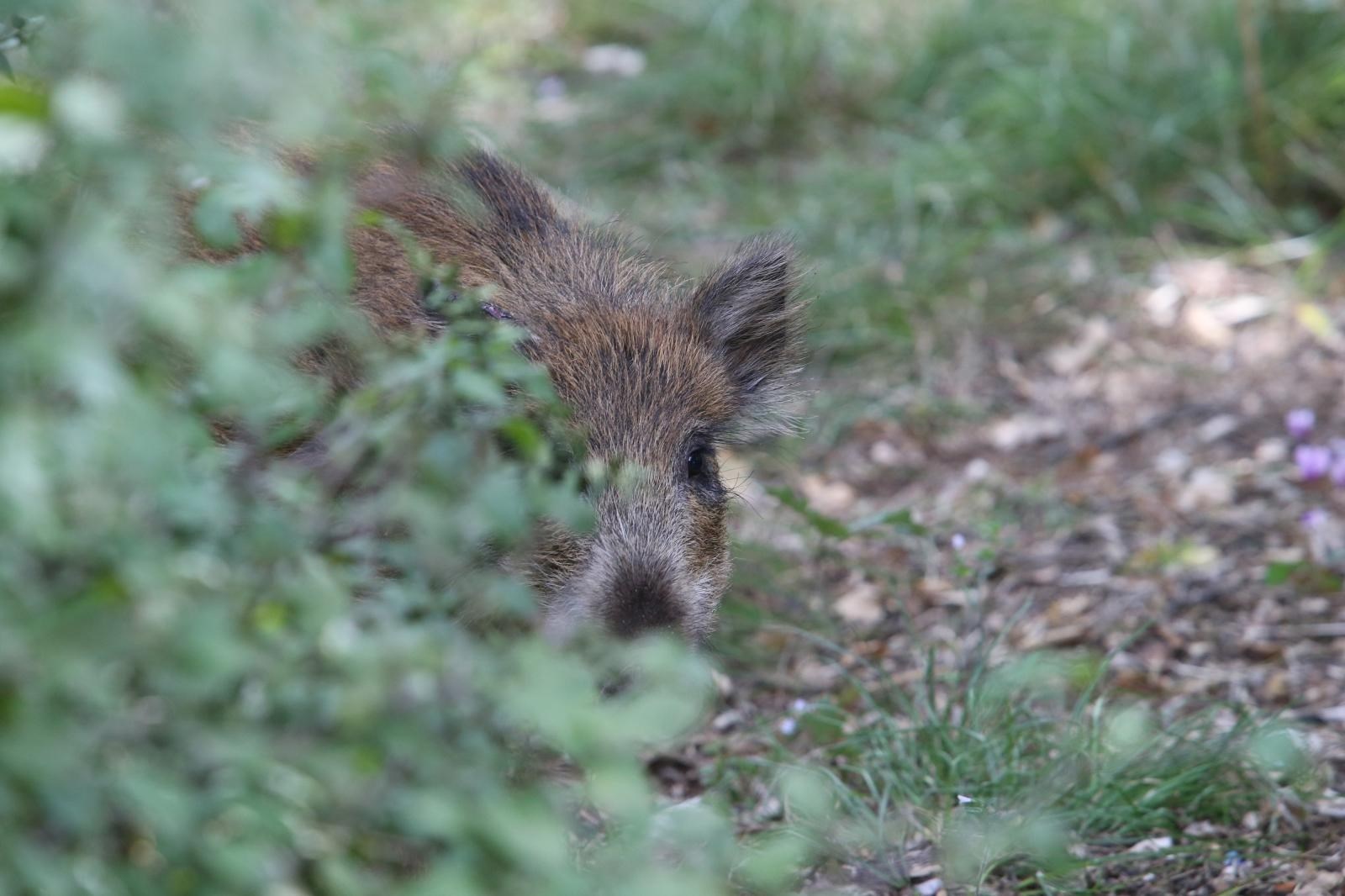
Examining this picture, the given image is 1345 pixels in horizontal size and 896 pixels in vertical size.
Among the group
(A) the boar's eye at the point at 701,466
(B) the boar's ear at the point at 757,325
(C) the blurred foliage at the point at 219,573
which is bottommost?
(C) the blurred foliage at the point at 219,573

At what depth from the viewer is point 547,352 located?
4.16m

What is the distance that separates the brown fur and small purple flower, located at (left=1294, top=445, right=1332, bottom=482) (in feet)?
6.60

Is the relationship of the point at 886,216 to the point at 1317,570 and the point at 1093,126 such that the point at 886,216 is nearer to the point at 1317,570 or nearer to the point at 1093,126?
the point at 1093,126

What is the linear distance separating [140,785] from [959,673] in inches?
120

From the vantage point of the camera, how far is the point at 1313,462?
5512mm

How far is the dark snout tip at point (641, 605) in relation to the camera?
378 centimetres

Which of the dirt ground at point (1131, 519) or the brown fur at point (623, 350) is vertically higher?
the brown fur at point (623, 350)

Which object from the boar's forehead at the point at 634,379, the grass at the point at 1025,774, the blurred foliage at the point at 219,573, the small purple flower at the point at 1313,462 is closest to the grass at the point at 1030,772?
the grass at the point at 1025,774

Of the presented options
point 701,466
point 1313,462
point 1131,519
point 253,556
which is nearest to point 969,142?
point 1131,519

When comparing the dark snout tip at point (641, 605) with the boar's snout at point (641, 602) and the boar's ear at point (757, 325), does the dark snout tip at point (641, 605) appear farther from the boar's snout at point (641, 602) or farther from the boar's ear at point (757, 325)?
the boar's ear at point (757, 325)

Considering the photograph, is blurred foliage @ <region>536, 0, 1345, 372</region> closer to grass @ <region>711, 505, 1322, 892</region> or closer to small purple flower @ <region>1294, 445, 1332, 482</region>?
small purple flower @ <region>1294, 445, 1332, 482</region>

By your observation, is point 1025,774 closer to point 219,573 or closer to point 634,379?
point 634,379

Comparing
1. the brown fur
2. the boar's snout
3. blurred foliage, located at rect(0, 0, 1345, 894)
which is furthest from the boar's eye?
blurred foliage, located at rect(0, 0, 1345, 894)

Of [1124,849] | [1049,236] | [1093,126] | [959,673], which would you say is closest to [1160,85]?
[1093,126]
